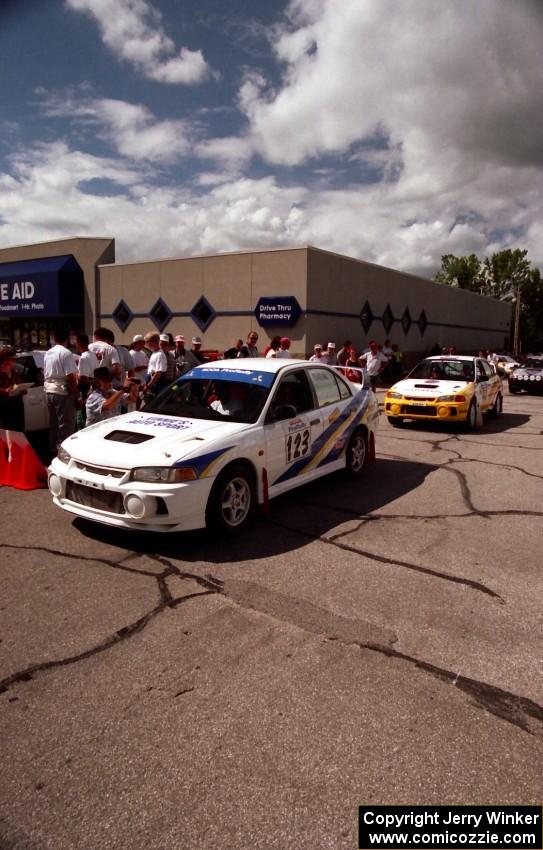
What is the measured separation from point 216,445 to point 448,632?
235 centimetres

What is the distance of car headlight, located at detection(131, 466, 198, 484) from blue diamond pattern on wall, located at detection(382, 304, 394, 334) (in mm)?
24513

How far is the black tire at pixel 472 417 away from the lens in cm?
1147

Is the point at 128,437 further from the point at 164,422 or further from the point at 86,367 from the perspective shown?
the point at 86,367

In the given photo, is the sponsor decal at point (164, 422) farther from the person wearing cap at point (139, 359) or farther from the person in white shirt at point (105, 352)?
the person wearing cap at point (139, 359)

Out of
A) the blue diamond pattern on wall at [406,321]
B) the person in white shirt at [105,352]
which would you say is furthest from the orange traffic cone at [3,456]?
the blue diamond pattern on wall at [406,321]

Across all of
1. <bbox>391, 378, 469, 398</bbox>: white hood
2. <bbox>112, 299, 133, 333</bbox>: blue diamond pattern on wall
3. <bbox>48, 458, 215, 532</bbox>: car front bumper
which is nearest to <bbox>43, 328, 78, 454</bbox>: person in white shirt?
<bbox>48, 458, 215, 532</bbox>: car front bumper

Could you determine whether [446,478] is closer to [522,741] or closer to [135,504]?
[135,504]

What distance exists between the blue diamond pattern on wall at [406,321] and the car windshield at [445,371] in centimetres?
1774

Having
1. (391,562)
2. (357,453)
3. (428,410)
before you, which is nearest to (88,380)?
(357,453)

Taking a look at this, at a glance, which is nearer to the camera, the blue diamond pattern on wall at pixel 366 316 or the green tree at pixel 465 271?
the blue diamond pattern on wall at pixel 366 316

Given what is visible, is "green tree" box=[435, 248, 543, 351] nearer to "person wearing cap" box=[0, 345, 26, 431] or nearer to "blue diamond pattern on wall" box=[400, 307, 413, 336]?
"blue diamond pattern on wall" box=[400, 307, 413, 336]

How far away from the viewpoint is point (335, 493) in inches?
269

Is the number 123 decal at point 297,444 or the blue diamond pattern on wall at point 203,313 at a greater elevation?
the blue diamond pattern on wall at point 203,313

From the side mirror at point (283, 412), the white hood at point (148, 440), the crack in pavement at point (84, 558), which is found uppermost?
the side mirror at point (283, 412)
